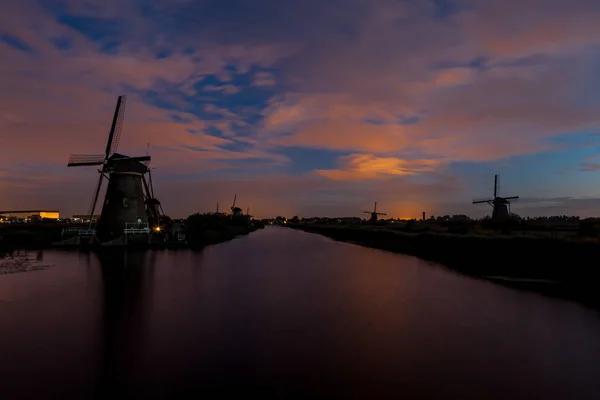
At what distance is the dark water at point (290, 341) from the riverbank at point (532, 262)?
3017 mm

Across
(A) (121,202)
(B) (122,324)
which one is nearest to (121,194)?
(A) (121,202)

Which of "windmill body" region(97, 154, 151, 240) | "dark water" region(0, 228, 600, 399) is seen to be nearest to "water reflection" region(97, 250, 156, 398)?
"dark water" region(0, 228, 600, 399)

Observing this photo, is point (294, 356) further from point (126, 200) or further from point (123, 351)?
point (126, 200)

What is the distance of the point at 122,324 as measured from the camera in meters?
15.5

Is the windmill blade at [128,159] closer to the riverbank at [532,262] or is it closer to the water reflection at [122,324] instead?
the water reflection at [122,324]

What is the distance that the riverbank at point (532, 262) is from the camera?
78.0 ft

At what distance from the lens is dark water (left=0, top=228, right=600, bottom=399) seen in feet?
32.5

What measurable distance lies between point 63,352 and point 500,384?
40.7ft

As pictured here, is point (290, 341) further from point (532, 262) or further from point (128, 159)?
point (128, 159)

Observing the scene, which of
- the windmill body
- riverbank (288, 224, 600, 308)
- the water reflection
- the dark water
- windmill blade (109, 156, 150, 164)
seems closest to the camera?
the dark water

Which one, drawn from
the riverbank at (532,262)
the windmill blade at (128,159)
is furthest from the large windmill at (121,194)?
the riverbank at (532,262)

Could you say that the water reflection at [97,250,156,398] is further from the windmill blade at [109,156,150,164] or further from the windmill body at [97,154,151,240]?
the windmill blade at [109,156,150,164]

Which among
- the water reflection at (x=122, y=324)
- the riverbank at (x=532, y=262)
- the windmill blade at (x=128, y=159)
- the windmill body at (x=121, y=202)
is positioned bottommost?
the water reflection at (x=122, y=324)

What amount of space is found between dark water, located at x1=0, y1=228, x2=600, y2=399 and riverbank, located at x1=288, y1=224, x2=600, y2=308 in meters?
3.02
